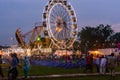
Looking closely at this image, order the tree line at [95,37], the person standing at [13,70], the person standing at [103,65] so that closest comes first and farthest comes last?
the person standing at [13,70] < the person standing at [103,65] < the tree line at [95,37]

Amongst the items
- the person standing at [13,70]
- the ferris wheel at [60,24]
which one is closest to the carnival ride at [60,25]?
the ferris wheel at [60,24]

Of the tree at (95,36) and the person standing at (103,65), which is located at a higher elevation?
the tree at (95,36)

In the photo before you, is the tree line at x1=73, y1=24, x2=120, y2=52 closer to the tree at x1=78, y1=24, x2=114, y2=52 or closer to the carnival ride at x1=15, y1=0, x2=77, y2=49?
the tree at x1=78, y1=24, x2=114, y2=52

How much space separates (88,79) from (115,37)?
477ft

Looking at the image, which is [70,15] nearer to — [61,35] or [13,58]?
[61,35]

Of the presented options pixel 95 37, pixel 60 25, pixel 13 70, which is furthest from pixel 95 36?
pixel 13 70

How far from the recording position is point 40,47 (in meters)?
111

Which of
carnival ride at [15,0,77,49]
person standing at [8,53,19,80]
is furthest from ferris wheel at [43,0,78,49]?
person standing at [8,53,19,80]

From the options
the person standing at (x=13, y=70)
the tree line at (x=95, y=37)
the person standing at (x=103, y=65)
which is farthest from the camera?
the tree line at (x=95, y=37)

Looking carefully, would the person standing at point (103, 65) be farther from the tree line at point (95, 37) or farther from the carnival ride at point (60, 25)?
the tree line at point (95, 37)

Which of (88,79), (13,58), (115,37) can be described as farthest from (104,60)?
(115,37)

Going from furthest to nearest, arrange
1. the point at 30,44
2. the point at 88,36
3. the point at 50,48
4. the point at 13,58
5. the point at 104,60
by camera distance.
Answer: the point at 88,36 < the point at 30,44 < the point at 50,48 < the point at 104,60 < the point at 13,58

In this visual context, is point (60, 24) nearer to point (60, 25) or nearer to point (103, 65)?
point (60, 25)

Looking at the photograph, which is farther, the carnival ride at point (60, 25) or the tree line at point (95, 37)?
the tree line at point (95, 37)
